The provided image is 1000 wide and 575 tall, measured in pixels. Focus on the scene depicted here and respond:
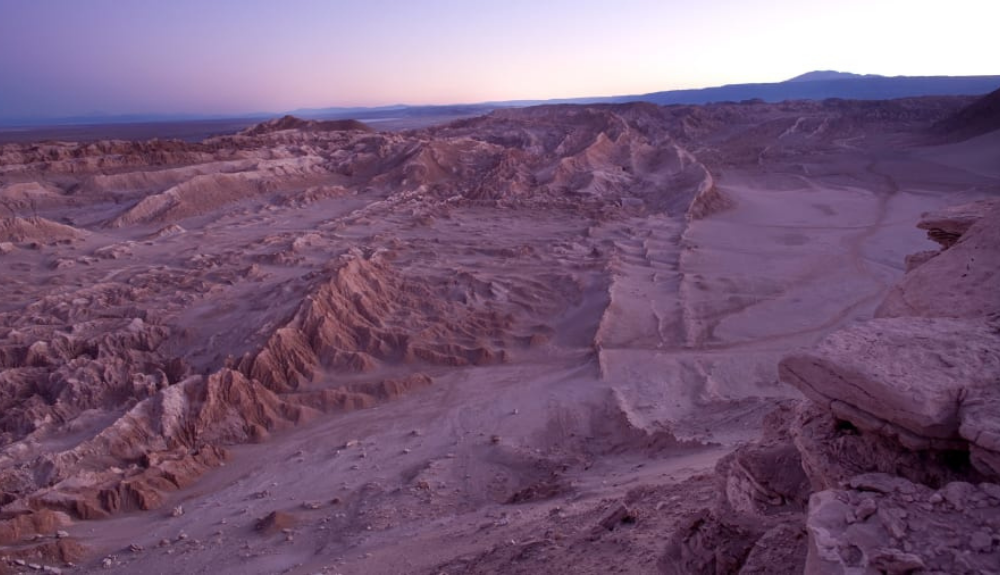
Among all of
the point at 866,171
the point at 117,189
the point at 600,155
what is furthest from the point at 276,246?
the point at 866,171

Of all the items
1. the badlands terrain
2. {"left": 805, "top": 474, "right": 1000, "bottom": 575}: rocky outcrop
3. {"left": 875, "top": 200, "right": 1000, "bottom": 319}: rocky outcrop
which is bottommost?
the badlands terrain

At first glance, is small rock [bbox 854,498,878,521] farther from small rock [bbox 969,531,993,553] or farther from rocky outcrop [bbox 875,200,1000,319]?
rocky outcrop [bbox 875,200,1000,319]

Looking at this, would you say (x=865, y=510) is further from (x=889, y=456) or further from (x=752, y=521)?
(x=752, y=521)

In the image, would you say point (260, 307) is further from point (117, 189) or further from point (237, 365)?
point (117, 189)

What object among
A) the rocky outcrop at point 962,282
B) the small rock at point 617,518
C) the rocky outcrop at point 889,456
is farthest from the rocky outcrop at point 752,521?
the rocky outcrop at point 962,282

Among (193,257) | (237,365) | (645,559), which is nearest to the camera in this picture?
(645,559)

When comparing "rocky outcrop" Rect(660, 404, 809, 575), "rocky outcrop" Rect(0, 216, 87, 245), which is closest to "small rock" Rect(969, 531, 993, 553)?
"rocky outcrop" Rect(660, 404, 809, 575)

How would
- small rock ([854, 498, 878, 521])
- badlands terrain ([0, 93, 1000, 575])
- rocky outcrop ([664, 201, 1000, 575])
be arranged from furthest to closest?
badlands terrain ([0, 93, 1000, 575]), small rock ([854, 498, 878, 521]), rocky outcrop ([664, 201, 1000, 575])

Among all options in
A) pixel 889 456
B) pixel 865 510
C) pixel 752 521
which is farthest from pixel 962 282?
pixel 865 510
